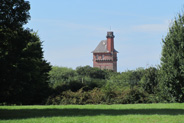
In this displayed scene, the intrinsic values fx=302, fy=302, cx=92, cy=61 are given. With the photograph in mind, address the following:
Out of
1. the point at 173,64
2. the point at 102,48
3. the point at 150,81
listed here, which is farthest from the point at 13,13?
the point at 102,48

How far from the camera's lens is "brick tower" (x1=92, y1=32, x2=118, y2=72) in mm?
170125

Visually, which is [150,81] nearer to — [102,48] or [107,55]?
[107,55]

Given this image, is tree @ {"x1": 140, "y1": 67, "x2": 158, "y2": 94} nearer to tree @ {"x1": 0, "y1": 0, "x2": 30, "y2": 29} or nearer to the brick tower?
tree @ {"x1": 0, "y1": 0, "x2": 30, "y2": 29}

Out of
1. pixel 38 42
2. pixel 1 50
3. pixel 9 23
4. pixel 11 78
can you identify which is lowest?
pixel 11 78

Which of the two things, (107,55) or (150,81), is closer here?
(150,81)

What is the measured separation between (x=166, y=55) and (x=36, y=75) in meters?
15.3

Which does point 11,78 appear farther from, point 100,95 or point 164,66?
point 164,66

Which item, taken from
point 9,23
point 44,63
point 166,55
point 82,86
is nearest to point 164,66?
point 166,55

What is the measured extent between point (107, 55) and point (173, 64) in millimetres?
144289

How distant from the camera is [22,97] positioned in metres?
34.1

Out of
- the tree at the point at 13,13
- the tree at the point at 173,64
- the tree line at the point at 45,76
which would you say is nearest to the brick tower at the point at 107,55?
the tree line at the point at 45,76

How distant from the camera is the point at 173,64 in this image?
2702 cm

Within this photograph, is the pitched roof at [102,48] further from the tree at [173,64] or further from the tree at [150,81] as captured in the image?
the tree at [173,64]

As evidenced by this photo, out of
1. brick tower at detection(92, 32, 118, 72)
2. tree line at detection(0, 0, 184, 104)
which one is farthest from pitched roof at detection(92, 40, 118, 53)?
tree line at detection(0, 0, 184, 104)
